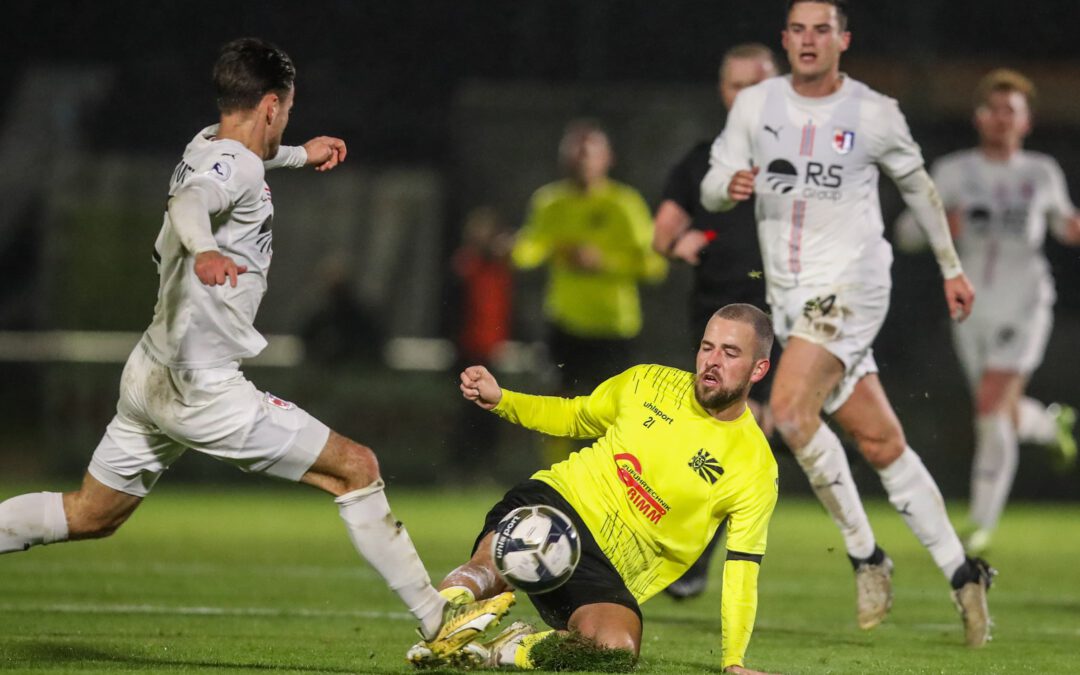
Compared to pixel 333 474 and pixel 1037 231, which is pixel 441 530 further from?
pixel 333 474

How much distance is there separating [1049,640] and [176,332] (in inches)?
152

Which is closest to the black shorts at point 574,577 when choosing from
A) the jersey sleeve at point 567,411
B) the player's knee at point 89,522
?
the jersey sleeve at point 567,411

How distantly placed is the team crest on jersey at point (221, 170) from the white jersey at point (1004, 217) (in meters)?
6.41

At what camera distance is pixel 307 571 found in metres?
9.20

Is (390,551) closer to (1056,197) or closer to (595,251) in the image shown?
(595,251)

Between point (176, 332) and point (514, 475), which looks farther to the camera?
point (514, 475)

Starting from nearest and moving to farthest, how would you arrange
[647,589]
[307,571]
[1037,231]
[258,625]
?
[647,589], [258,625], [307,571], [1037,231]

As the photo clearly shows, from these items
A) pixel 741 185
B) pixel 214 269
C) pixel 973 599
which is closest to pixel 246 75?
pixel 214 269

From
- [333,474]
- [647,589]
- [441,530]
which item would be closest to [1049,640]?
[647,589]

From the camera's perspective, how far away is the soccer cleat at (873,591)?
7094 millimetres

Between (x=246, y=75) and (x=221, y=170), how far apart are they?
1.19 feet

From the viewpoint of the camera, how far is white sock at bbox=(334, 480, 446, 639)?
545 cm

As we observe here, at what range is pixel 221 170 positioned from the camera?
5449mm

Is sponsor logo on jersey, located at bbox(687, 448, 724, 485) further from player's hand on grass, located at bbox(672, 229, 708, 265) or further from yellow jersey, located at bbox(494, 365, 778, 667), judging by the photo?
player's hand on grass, located at bbox(672, 229, 708, 265)
